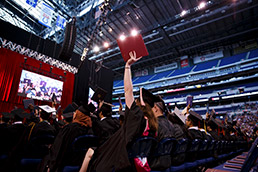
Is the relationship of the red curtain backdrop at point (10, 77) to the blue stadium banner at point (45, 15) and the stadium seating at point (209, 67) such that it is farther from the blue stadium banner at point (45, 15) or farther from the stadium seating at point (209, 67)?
the stadium seating at point (209, 67)

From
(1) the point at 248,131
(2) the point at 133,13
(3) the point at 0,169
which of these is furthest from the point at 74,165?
(1) the point at 248,131

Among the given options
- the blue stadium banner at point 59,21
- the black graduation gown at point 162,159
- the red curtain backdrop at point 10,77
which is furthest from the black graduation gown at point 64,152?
the blue stadium banner at point 59,21

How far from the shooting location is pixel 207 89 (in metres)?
19.6

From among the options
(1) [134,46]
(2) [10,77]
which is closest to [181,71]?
(2) [10,77]

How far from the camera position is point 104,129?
7.93ft

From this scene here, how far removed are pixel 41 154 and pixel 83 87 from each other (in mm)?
9388

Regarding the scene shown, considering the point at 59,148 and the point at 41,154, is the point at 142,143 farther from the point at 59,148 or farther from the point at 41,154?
the point at 41,154

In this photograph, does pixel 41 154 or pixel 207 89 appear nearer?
pixel 41 154

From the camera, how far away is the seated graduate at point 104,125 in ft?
6.49

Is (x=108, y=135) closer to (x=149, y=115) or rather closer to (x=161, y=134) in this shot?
(x=161, y=134)

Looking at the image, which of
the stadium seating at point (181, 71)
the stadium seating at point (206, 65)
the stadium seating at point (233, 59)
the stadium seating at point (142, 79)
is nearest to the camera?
the stadium seating at point (233, 59)

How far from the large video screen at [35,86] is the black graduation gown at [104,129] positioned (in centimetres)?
643

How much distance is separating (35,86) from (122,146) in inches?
359

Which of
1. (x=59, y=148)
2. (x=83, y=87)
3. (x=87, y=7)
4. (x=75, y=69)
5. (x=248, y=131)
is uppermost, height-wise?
(x=87, y=7)
